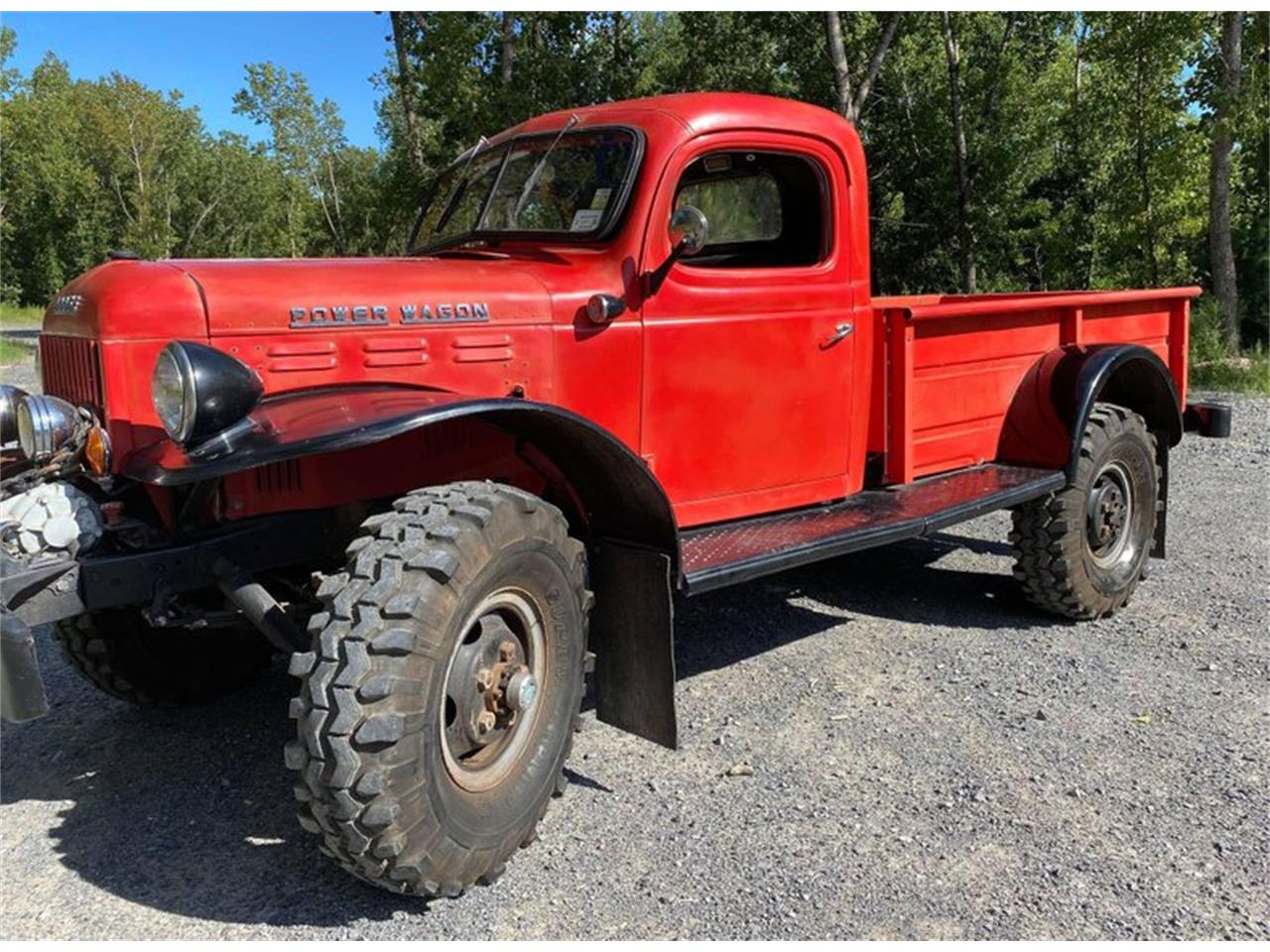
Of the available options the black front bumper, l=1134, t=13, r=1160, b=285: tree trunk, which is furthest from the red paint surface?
l=1134, t=13, r=1160, b=285: tree trunk

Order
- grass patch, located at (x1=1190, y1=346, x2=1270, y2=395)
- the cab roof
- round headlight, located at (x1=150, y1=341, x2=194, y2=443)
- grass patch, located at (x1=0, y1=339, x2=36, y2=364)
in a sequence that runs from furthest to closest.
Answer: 1. grass patch, located at (x1=0, y1=339, x2=36, y2=364)
2. grass patch, located at (x1=1190, y1=346, x2=1270, y2=395)
3. the cab roof
4. round headlight, located at (x1=150, y1=341, x2=194, y2=443)

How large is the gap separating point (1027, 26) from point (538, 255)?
2061cm

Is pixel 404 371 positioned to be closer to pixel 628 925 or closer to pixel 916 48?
pixel 628 925

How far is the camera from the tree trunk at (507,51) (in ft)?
51.3

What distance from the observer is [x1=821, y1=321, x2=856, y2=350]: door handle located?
411 cm

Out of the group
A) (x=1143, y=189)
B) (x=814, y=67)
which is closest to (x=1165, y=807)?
(x=1143, y=189)

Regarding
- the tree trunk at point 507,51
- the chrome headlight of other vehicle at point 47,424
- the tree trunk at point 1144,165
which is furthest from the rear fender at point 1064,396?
the tree trunk at point 507,51

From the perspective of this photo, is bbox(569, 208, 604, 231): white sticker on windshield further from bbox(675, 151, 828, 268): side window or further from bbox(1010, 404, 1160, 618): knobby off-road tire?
bbox(1010, 404, 1160, 618): knobby off-road tire

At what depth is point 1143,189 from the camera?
15438 mm

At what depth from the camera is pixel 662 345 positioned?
12.0 feet

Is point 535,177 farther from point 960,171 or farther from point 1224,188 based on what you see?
point 960,171

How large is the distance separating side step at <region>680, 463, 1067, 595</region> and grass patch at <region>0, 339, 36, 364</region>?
17149mm

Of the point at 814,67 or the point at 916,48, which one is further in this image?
the point at 916,48

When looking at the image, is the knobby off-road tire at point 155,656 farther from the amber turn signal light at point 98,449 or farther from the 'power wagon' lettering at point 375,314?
the 'power wagon' lettering at point 375,314
